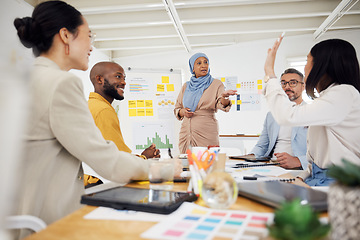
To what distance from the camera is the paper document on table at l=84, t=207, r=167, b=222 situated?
72 cm

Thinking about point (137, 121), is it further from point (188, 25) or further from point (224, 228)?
point (224, 228)

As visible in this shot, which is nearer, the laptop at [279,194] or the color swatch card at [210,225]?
the color swatch card at [210,225]

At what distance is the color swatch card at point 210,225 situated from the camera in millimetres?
583

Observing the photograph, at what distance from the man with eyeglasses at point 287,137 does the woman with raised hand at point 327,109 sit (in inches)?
13.6

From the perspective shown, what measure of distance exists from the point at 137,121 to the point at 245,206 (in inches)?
185

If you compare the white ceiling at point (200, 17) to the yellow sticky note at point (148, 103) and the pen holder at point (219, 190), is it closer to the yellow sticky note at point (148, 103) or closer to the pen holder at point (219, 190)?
the yellow sticky note at point (148, 103)

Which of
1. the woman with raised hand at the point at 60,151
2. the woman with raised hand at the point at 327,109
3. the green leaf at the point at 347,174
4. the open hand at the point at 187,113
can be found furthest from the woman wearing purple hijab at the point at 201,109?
the green leaf at the point at 347,174

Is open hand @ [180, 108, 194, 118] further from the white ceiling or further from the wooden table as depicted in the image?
the wooden table

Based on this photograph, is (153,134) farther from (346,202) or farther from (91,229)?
(346,202)

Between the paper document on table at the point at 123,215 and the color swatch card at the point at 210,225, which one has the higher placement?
the color swatch card at the point at 210,225

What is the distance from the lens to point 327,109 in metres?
1.34

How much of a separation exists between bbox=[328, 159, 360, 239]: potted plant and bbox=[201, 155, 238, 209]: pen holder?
1.05 feet

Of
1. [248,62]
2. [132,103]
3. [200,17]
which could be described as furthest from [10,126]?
[248,62]

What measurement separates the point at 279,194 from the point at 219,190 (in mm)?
189
